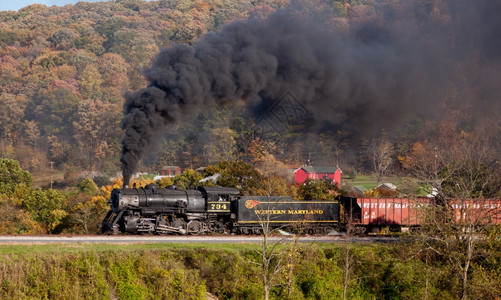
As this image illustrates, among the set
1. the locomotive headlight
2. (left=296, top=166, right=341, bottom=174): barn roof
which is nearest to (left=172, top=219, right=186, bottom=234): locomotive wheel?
the locomotive headlight

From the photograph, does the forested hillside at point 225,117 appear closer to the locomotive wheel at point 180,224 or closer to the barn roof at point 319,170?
the barn roof at point 319,170

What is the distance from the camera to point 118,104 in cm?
12038

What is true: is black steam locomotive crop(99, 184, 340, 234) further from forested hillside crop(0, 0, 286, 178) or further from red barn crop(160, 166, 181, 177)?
red barn crop(160, 166, 181, 177)

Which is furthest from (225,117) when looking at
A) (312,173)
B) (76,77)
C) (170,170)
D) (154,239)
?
(154,239)

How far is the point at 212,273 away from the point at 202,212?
327 inches

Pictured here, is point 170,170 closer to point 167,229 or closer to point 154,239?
point 167,229

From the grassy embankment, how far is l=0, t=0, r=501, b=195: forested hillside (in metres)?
20.7

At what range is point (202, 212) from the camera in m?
31.7

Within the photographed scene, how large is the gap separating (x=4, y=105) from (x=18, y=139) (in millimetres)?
11775

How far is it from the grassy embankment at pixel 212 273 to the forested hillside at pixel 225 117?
2069cm

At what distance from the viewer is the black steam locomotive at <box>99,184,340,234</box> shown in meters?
29.5

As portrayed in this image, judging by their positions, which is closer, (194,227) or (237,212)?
(194,227)

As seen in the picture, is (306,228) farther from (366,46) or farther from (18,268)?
(366,46)

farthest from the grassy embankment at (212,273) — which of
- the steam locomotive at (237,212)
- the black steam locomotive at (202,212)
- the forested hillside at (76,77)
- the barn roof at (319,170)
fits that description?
→ the forested hillside at (76,77)
